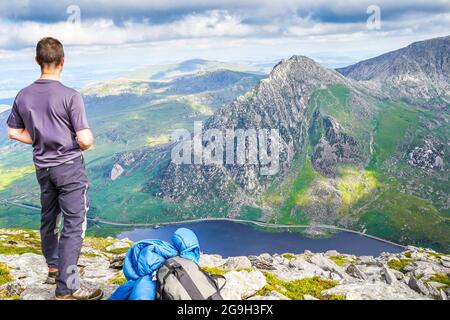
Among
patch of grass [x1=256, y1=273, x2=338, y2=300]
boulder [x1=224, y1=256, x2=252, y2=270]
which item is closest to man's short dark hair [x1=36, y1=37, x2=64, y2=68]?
patch of grass [x1=256, y1=273, x2=338, y2=300]

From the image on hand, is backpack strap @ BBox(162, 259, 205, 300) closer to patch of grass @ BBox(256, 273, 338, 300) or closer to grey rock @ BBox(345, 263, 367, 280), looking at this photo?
patch of grass @ BBox(256, 273, 338, 300)

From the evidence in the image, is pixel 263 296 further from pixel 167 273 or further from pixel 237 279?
pixel 167 273

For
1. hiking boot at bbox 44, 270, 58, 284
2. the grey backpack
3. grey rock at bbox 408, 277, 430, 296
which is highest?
the grey backpack

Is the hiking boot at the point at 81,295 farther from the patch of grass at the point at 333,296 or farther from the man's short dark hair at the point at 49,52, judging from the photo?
the patch of grass at the point at 333,296

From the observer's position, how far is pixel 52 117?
38.9ft

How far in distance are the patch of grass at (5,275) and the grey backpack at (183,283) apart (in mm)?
11393

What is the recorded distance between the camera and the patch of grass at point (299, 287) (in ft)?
53.1

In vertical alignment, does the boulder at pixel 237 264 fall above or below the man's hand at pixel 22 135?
below

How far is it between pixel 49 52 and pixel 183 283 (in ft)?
27.5

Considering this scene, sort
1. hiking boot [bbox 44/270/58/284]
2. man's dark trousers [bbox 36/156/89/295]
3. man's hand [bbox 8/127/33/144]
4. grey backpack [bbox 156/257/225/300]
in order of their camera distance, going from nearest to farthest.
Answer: grey backpack [bbox 156/257/225/300], man's dark trousers [bbox 36/156/89/295], man's hand [bbox 8/127/33/144], hiking boot [bbox 44/270/58/284]

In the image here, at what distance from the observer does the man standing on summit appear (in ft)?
38.7

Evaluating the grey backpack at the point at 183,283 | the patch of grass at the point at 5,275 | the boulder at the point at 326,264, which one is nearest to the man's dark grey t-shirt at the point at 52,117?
the grey backpack at the point at 183,283

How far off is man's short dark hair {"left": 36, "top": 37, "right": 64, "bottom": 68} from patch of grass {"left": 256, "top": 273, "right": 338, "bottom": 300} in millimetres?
11783
